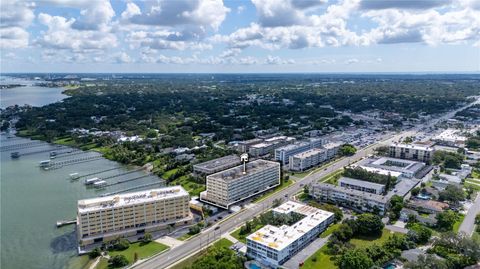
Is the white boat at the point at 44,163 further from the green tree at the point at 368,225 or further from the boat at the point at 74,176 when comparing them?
the green tree at the point at 368,225

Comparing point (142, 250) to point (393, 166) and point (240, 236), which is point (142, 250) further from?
point (393, 166)

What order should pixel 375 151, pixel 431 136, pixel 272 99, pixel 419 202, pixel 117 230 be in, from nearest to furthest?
pixel 117 230, pixel 419 202, pixel 375 151, pixel 431 136, pixel 272 99

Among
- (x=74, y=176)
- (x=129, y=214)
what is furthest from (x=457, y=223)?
(x=74, y=176)

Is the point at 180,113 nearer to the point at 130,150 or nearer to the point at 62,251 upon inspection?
the point at 130,150

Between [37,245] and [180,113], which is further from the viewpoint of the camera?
[180,113]

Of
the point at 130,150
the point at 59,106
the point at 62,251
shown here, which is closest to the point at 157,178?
the point at 130,150

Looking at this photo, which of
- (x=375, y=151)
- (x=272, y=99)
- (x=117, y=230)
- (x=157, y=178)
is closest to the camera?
(x=117, y=230)

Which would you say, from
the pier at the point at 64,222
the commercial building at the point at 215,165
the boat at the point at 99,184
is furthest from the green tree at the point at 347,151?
the pier at the point at 64,222

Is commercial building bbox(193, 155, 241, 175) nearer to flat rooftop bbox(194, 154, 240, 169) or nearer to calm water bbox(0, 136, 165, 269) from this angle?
flat rooftop bbox(194, 154, 240, 169)
